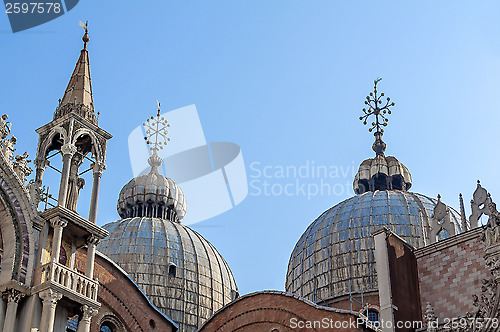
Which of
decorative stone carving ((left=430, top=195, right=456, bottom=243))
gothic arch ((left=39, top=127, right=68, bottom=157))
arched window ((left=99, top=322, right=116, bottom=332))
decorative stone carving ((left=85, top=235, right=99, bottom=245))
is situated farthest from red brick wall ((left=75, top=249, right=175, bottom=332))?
decorative stone carving ((left=430, top=195, right=456, bottom=243))

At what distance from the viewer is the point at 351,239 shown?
43.1 meters

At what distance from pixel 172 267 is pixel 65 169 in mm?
27516

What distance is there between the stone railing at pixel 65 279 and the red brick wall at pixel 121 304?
947 centimetres

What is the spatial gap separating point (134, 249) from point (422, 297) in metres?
27.3

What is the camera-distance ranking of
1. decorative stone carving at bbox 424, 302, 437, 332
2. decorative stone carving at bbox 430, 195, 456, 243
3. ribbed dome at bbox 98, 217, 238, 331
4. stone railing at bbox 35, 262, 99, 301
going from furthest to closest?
ribbed dome at bbox 98, 217, 238, 331
decorative stone carving at bbox 430, 195, 456, 243
decorative stone carving at bbox 424, 302, 437, 332
stone railing at bbox 35, 262, 99, 301

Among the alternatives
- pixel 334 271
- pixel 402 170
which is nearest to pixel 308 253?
pixel 334 271

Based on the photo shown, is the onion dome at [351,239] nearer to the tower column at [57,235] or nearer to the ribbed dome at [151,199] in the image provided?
the ribbed dome at [151,199]

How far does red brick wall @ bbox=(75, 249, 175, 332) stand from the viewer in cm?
3350

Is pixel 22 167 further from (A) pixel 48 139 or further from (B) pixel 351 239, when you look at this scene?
(B) pixel 351 239

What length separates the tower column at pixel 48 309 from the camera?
853 inches

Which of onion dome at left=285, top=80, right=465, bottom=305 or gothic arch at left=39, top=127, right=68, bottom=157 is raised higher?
onion dome at left=285, top=80, right=465, bottom=305

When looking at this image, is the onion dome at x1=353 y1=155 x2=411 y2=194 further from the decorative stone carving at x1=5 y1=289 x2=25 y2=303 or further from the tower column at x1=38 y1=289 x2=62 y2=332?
the decorative stone carving at x1=5 y1=289 x2=25 y2=303

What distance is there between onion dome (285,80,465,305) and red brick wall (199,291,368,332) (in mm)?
9066

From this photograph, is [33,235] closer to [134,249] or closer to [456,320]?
[456,320]
